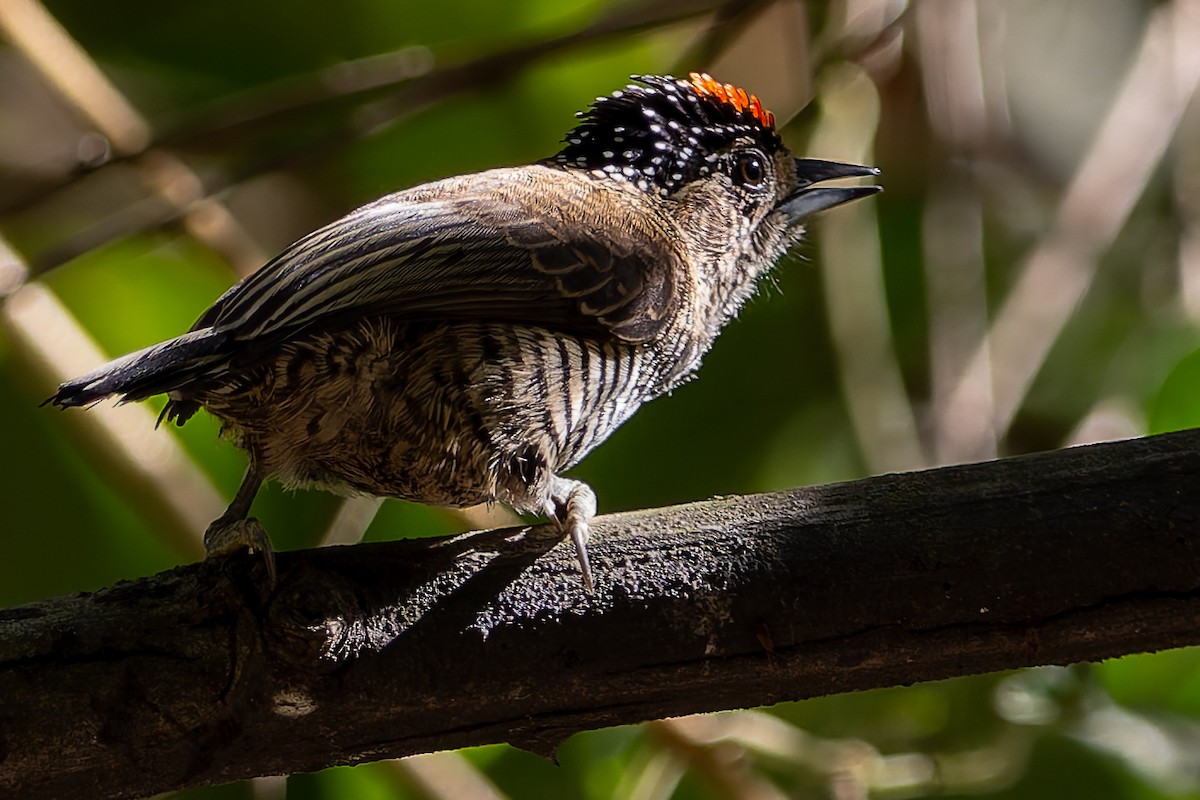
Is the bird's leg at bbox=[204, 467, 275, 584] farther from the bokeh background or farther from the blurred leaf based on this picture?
the blurred leaf

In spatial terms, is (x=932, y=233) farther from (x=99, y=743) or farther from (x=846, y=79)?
(x=99, y=743)

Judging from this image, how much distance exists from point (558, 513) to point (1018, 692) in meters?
1.65

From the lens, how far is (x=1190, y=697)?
11.1 ft

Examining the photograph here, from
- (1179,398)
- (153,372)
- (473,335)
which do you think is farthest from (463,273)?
(1179,398)

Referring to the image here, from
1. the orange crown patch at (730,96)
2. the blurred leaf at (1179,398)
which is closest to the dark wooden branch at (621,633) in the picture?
the blurred leaf at (1179,398)

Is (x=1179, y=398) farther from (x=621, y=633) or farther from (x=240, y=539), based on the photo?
(x=240, y=539)

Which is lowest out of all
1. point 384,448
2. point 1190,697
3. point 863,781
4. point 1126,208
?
point 1190,697

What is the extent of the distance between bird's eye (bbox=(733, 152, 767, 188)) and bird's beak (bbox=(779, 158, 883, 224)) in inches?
4.3

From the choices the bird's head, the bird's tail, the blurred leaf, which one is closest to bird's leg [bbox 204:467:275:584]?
the bird's tail

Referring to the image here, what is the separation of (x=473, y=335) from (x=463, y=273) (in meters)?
0.13

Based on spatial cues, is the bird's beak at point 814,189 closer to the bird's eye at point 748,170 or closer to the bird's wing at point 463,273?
the bird's eye at point 748,170

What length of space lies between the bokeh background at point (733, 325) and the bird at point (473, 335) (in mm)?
623

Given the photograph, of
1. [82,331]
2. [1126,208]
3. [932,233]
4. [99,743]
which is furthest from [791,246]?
[99,743]

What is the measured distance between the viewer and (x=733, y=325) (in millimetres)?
4234
